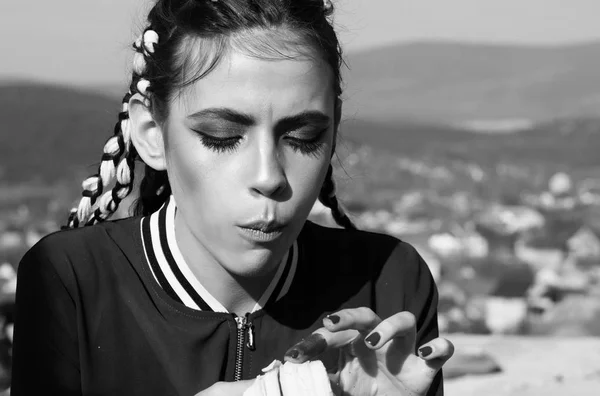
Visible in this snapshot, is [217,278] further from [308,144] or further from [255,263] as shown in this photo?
[308,144]

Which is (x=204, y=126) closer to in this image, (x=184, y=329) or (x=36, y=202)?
(x=184, y=329)

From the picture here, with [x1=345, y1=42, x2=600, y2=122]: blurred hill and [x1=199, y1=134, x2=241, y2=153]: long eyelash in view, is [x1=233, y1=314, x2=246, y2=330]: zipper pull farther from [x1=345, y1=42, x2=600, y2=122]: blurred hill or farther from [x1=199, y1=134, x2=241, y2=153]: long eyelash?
[x1=345, y1=42, x2=600, y2=122]: blurred hill

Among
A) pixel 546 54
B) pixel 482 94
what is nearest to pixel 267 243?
pixel 482 94

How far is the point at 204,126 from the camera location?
7.01ft

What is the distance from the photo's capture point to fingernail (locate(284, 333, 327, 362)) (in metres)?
1.93

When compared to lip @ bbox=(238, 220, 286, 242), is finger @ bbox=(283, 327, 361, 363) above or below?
below

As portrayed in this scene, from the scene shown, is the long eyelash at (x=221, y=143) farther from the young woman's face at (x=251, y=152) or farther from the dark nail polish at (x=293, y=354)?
the dark nail polish at (x=293, y=354)

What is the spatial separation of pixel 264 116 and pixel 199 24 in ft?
0.97

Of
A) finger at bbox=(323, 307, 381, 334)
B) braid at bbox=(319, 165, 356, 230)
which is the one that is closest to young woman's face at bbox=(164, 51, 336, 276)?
finger at bbox=(323, 307, 381, 334)

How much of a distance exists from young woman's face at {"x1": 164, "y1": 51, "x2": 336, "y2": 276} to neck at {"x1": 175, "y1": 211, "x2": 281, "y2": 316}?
0.09 meters

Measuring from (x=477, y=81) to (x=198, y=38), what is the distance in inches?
1190

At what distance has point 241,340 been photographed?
2.31 m

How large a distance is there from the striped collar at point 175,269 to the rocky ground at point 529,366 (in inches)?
90.5

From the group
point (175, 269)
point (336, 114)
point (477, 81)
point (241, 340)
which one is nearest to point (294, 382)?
point (241, 340)
